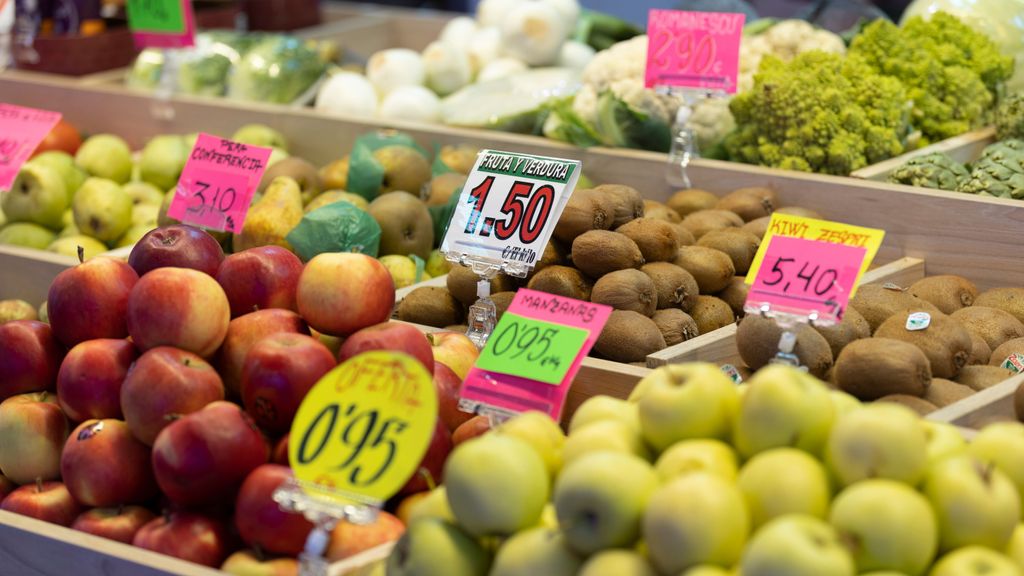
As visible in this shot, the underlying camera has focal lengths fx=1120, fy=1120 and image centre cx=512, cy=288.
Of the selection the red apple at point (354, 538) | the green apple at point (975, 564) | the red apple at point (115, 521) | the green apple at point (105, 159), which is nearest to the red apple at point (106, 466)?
the red apple at point (115, 521)

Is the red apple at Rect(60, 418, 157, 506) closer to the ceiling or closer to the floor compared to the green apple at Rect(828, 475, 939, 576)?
closer to the floor

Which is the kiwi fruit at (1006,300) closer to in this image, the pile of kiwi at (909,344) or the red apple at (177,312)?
the pile of kiwi at (909,344)

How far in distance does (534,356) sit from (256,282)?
48cm

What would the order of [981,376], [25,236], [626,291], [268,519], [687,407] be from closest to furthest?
[687,407], [268,519], [981,376], [626,291], [25,236]

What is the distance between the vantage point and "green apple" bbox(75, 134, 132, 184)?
3.09 m

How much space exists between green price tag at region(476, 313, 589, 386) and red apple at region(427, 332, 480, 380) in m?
0.16

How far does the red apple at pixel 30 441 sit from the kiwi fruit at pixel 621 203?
104cm

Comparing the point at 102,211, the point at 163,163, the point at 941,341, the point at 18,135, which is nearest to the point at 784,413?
the point at 941,341

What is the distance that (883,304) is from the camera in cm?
201

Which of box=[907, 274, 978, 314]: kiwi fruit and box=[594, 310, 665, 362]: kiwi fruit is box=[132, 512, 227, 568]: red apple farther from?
box=[907, 274, 978, 314]: kiwi fruit

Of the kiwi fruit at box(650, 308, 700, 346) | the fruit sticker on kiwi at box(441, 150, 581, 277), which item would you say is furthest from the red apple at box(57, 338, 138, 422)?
the kiwi fruit at box(650, 308, 700, 346)

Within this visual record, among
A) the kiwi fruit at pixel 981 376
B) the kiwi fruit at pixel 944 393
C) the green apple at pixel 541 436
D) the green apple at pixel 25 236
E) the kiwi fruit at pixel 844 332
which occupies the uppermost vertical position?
the green apple at pixel 541 436

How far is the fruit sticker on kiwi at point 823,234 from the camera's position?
1.64m

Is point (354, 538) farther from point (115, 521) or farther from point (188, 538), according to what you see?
point (115, 521)
